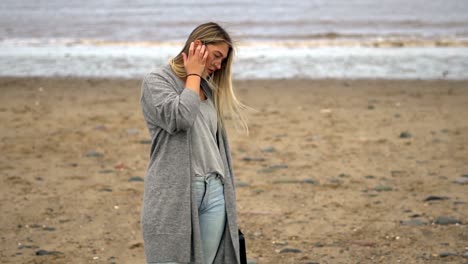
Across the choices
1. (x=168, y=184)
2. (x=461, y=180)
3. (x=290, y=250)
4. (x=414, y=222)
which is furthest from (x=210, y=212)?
(x=461, y=180)

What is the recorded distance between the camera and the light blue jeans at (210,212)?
376 centimetres

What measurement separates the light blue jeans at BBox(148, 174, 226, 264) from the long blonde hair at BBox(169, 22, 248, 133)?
0.32 metres

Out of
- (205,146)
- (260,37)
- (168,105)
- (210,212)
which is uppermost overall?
(168,105)

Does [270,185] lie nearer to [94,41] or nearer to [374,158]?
[374,158]

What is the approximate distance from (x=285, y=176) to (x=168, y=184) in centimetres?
474

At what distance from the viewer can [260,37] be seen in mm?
23156

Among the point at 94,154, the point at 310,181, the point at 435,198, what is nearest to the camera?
the point at 435,198

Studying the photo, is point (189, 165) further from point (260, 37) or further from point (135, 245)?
point (260, 37)

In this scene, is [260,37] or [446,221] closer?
[446,221]

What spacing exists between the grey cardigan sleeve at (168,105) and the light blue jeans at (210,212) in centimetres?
31

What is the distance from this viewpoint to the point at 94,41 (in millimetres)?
22641

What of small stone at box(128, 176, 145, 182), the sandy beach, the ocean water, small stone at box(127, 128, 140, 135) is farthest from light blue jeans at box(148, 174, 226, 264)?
small stone at box(127, 128, 140, 135)

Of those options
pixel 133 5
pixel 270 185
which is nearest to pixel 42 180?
pixel 270 185

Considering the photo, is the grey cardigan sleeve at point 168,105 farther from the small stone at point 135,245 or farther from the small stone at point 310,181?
the small stone at point 310,181
